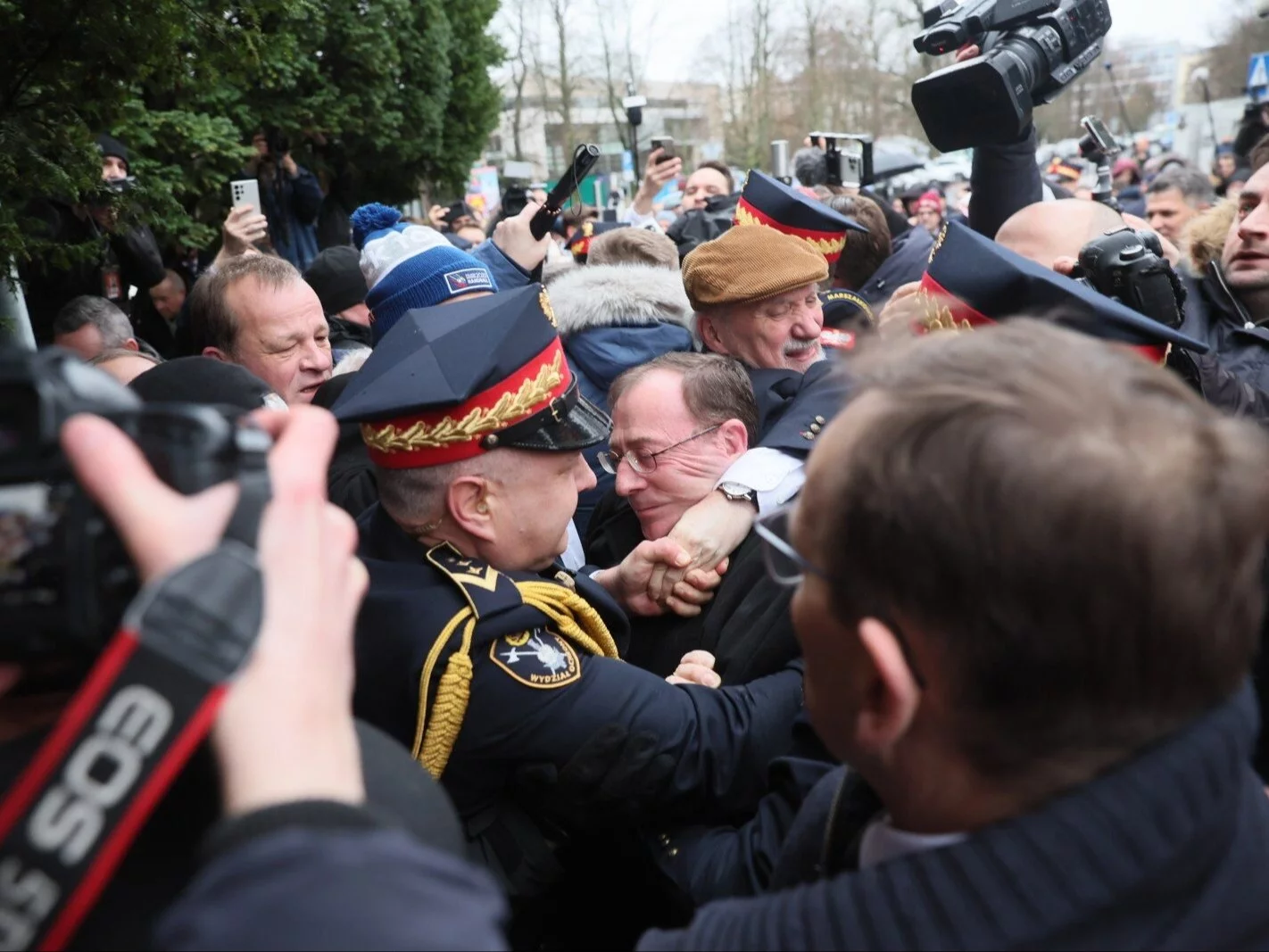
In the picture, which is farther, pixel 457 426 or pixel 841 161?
pixel 841 161

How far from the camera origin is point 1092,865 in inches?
36.9

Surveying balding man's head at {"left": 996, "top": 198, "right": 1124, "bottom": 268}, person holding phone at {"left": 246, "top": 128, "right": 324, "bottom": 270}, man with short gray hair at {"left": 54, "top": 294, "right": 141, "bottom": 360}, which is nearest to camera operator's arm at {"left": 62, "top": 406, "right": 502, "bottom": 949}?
balding man's head at {"left": 996, "top": 198, "right": 1124, "bottom": 268}

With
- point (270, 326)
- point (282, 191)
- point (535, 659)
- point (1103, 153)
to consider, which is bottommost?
point (282, 191)

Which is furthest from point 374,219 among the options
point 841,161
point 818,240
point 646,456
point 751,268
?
point 841,161

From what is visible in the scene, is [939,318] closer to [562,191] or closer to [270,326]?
[270,326]

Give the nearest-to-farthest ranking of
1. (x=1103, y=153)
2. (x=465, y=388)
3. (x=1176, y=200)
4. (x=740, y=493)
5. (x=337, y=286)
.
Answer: (x=465, y=388) < (x=740, y=493) < (x=1103, y=153) < (x=337, y=286) < (x=1176, y=200)

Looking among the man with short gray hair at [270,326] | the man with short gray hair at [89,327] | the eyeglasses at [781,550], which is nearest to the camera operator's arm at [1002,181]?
the man with short gray hair at [270,326]

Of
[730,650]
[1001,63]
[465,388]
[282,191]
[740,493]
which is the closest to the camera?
[465,388]

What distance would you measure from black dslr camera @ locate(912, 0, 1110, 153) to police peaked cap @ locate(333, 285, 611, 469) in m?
1.73

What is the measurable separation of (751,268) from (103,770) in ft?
10.1

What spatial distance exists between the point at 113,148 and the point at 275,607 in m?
4.95

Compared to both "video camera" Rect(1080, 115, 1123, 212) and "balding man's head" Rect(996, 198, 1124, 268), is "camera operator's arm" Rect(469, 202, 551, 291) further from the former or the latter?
"video camera" Rect(1080, 115, 1123, 212)

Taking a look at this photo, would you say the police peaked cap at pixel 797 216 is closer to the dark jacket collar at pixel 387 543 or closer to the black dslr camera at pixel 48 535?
the dark jacket collar at pixel 387 543

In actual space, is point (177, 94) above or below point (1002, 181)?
above
